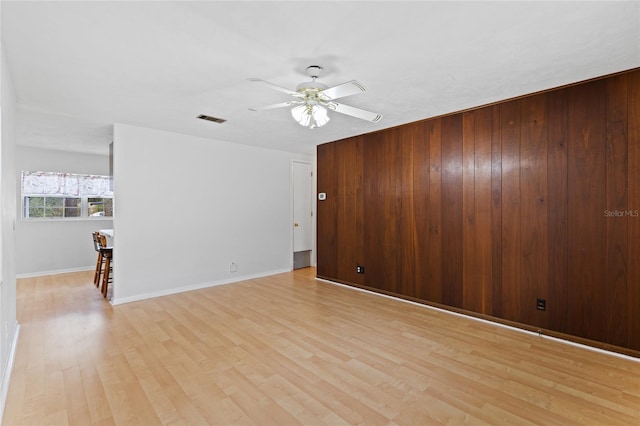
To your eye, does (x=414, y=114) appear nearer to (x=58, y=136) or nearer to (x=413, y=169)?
(x=413, y=169)

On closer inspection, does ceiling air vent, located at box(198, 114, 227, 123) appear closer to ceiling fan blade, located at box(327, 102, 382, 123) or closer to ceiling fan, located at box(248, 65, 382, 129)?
ceiling fan, located at box(248, 65, 382, 129)

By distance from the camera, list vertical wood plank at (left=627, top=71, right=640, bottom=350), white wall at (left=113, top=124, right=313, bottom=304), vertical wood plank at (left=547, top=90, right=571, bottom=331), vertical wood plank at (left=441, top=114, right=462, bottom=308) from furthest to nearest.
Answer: white wall at (left=113, top=124, right=313, bottom=304), vertical wood plank at (left=441, top=114, right=462, bottom=308), vertical wood plank at (left=547, top=90, right=571, bottom=331), vertical wood plank at (left=627, top=71, right=640, bottom=350)

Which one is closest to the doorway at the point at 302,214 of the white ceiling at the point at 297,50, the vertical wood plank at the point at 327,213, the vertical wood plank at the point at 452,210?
the vertical wood plank at the point at 327,213

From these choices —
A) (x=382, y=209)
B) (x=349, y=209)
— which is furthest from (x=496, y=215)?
(x=349, y=209)

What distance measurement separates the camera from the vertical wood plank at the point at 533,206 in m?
3.12

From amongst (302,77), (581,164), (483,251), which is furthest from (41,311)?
(581,164)

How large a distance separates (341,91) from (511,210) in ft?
7.54

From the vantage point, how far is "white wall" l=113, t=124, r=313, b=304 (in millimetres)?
4309

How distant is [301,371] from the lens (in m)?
2.46

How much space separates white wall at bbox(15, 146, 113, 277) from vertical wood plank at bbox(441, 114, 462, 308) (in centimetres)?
668

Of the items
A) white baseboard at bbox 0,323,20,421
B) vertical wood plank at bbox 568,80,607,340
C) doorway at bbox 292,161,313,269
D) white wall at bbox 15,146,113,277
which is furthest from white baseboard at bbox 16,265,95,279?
vertical wood plank at bbox 568,80,607,340

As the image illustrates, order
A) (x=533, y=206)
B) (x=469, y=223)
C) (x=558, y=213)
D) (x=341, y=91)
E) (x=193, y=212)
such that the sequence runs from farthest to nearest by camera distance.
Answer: (x=193, y=212)
(x=469, y=223)
(x=533, y=206)
(x=558, y=213)
(x=341, y=91)

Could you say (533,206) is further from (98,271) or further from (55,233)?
(55,233)

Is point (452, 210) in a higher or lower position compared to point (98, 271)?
higher
